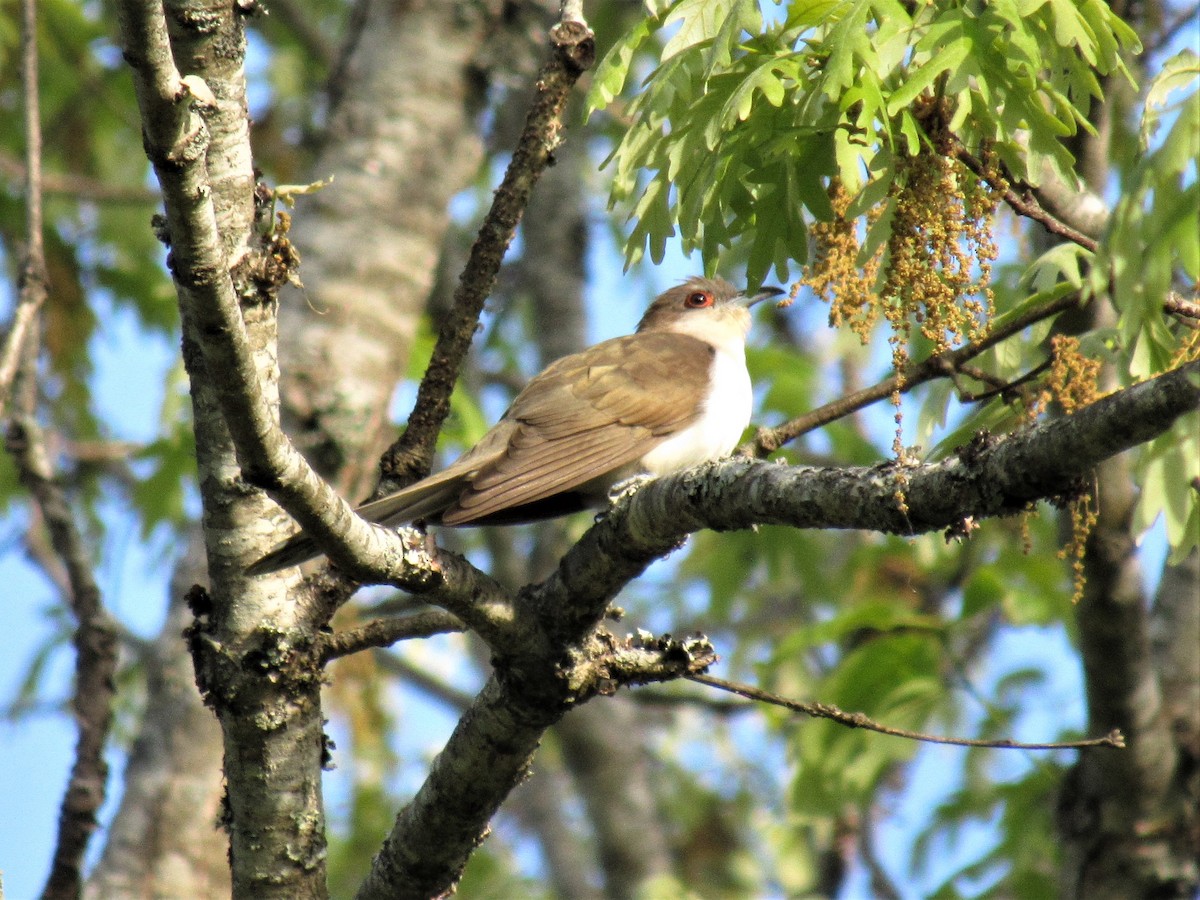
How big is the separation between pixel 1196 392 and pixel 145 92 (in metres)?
1.70

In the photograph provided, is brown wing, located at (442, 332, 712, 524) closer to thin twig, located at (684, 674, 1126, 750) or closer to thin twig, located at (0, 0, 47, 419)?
thin twig, located at (684, 674, 1126, 750)

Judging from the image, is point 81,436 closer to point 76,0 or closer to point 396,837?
point 76,0

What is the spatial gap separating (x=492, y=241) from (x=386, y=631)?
1017mm

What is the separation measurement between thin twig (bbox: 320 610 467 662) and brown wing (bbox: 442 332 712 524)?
0.67m

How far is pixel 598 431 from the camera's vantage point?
5035 millimetres

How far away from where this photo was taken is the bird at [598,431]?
433 cm

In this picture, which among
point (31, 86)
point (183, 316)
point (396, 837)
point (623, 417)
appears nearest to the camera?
point (183, 316)

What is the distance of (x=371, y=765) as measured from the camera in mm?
10805

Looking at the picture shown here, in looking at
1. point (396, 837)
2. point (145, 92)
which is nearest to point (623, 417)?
point (396, 837)

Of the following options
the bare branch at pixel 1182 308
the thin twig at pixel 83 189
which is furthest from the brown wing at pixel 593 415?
the thin twig at pixel 83 189

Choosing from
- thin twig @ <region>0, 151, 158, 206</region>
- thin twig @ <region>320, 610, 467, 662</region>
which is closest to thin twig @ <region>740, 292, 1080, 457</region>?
thin twig @ <region>320, 610, 467, 662</region>

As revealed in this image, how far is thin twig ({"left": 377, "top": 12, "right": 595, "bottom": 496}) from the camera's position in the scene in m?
3.34

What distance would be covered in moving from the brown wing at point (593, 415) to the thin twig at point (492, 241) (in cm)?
60

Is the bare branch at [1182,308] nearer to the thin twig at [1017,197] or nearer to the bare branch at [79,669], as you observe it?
the thin twig at [1017,197]
